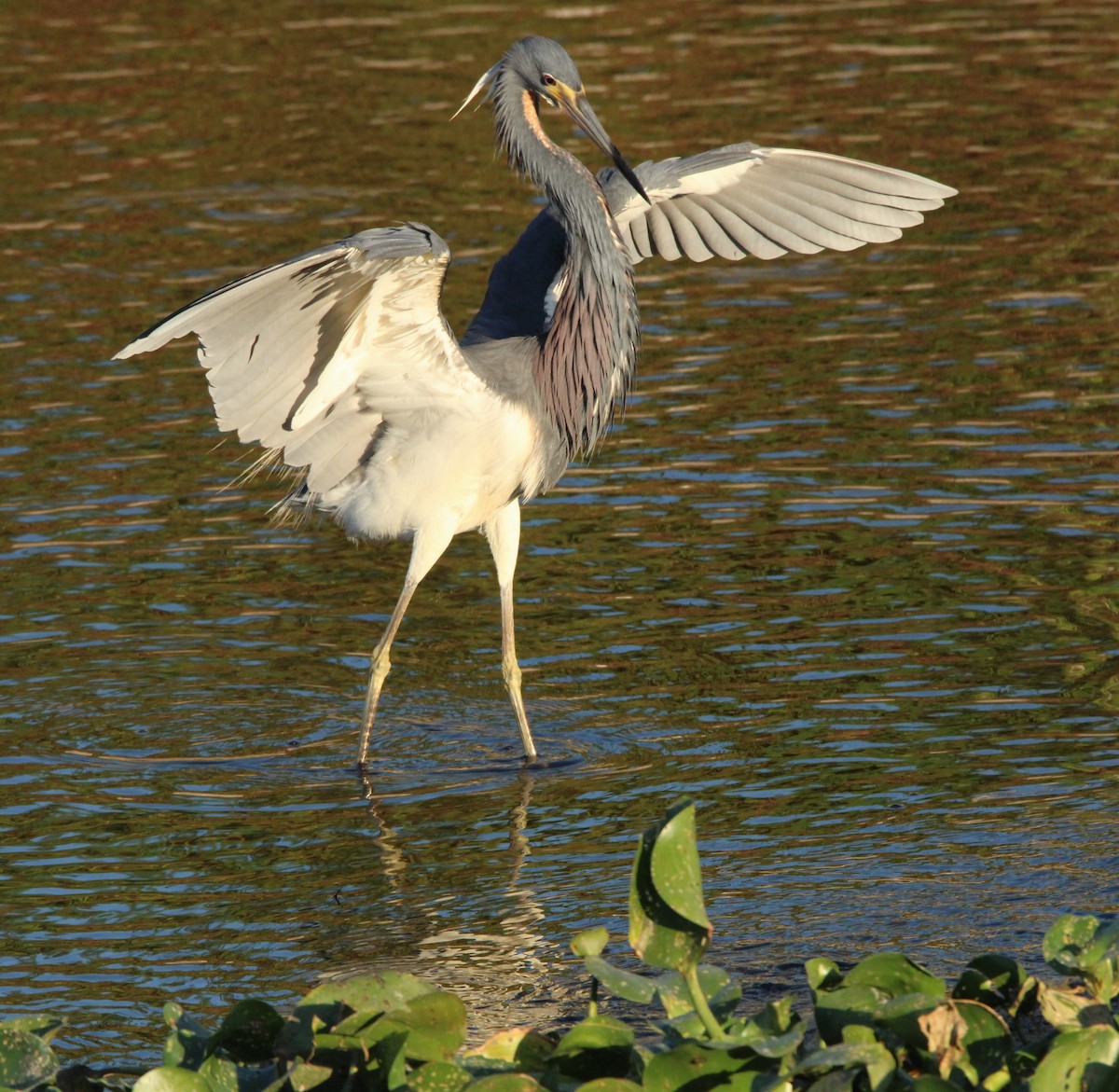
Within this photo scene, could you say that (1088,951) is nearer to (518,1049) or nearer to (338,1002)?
(518,1049)

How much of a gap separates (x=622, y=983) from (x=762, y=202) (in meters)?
4.77

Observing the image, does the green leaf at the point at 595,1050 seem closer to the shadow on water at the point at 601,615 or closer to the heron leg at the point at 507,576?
the shadow on water at the point at 601,615

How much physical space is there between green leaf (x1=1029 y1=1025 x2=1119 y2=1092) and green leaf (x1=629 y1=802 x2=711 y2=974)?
0.73 m

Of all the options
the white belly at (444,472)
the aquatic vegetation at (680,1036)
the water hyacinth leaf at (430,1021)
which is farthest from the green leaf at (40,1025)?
the white belly at (444,472)

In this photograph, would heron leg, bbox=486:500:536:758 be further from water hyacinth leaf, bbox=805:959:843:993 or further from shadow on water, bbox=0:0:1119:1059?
water hyacinth leaf, bbox=805:959:843:993

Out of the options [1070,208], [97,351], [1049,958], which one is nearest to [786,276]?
[1070,208]

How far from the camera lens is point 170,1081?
4074 mm

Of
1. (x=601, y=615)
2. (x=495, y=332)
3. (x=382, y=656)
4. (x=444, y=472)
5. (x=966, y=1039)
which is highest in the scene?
(x=495, y=332)

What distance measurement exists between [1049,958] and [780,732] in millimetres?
2620

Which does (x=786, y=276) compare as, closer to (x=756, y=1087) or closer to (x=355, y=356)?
(x=355, y=356)

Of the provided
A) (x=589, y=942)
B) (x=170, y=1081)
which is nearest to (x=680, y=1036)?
(x=589, y=942)

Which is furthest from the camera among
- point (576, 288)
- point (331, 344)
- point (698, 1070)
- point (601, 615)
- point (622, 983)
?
point (601, 615)

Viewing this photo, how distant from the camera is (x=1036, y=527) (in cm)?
858

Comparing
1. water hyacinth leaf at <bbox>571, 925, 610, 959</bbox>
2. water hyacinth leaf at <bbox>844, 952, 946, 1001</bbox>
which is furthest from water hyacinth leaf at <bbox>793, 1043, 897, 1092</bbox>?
water hyacinth leaf at <bbox>571, 925, 610, 959</bbox>
